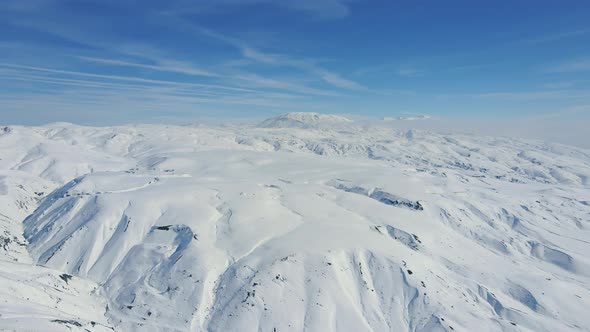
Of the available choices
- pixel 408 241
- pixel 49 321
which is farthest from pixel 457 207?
pixel 49 321

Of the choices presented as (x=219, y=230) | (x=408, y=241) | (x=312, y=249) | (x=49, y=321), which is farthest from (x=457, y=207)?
(x=49, y=321)

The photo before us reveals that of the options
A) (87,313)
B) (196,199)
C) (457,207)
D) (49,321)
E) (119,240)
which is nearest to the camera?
(49,321)

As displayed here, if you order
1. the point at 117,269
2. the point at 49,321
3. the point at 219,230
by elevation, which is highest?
the point at 49,321

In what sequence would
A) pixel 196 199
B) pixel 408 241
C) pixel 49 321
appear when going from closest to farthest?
1. pixel 49 321
2. pixel 408 241
3. pixel 196 199

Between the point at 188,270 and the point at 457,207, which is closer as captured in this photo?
the point at 188,270

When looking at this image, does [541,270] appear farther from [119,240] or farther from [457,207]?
[119,240]

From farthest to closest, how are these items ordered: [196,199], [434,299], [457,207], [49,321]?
[457,207]
[196,199]
[434,299]
[49,321]

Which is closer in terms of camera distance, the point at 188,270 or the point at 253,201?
the point at 188,270

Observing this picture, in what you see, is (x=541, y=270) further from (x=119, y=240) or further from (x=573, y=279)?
(x=119, y=240)

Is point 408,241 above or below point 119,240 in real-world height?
above
